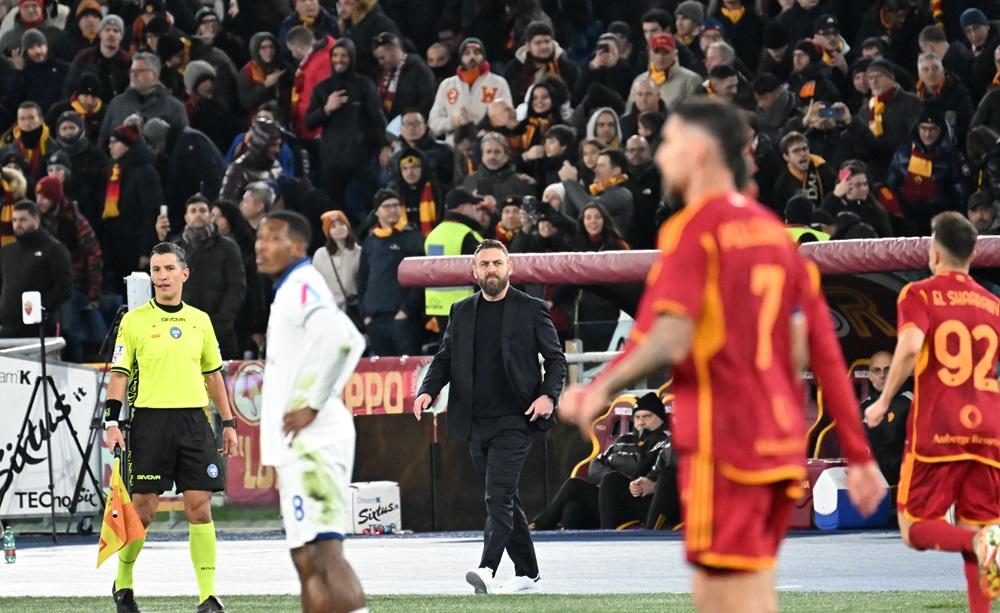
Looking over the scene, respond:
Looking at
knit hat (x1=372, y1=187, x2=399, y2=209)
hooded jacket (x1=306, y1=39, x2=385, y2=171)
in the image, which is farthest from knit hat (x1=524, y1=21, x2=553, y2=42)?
knit hat (x1=372, y1=187, x2=399, y2=209)

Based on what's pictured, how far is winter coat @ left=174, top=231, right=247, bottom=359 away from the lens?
20.0m

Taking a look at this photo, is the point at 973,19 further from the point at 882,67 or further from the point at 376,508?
the point at 376,508

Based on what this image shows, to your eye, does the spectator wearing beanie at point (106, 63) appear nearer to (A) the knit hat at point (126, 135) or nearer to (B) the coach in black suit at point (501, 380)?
(A) the knit hat at point (126, 135)

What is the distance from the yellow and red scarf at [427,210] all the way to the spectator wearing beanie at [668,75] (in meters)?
2.38

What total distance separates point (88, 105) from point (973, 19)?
10.4 metres

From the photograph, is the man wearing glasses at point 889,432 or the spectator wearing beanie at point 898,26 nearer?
the man wearing glasses at point 889,432

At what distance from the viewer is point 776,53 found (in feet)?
72.5

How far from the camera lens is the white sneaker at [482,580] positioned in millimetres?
12961

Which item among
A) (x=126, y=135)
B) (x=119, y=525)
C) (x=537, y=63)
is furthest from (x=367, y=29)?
(x=119, y=525)

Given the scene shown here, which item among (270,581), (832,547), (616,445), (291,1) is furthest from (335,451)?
(291,1)

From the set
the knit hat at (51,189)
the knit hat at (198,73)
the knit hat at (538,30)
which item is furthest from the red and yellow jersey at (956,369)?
the knit hat at (198,73)

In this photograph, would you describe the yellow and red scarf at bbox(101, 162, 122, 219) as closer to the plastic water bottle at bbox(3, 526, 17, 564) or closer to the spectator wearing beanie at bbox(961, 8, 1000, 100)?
the plastic water bottle at bbox(3, 526, 17, 564)

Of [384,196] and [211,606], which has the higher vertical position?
[384,196]

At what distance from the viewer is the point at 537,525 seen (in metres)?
18.5
